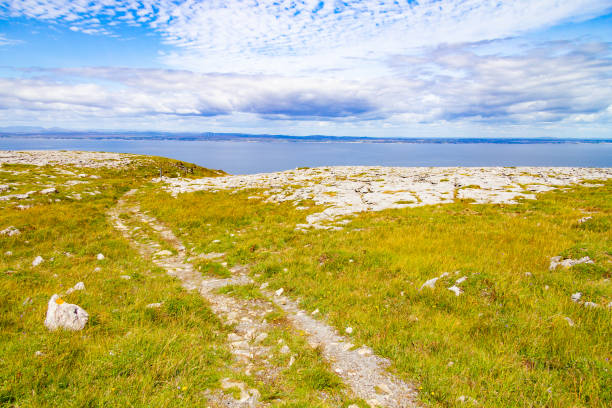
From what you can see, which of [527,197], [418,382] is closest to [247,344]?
[418,382]

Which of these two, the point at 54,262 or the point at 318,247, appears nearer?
the point at 54,262

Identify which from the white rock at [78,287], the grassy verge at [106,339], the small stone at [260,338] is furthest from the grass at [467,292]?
the white rock at [78,287]

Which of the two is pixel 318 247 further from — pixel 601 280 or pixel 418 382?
pixel 601 280

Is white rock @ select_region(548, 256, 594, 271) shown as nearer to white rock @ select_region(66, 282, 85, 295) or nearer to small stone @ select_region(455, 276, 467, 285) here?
small stone @ select_region(455, 276, 467, 285)

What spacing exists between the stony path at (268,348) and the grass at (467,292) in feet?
1.49

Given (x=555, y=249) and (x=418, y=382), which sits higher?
(x=555, y=249)

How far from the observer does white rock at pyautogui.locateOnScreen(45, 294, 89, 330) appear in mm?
6531

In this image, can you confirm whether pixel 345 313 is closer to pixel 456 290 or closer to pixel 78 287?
pixel 456 290

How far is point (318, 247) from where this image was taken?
14.1 metres

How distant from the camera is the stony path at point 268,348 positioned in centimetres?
539

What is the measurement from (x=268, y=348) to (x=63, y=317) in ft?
16.1

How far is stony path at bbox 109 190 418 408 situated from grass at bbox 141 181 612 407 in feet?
1.49

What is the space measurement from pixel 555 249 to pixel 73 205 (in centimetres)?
3267

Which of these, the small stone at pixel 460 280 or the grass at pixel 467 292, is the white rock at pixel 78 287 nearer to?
the grass at pixel 467 292
